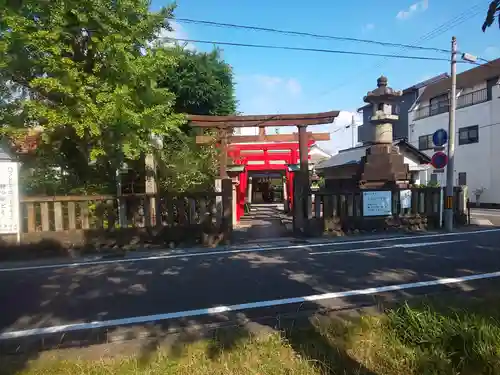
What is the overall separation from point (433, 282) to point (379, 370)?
10.7 feet

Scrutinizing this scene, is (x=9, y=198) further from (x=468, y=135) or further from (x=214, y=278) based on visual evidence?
(x=468, y=135)

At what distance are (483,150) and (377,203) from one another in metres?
18.8

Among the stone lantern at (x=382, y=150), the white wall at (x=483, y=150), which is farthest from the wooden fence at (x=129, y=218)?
the white wall at (x=483, y=150)

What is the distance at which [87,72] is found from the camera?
8641 millimetres

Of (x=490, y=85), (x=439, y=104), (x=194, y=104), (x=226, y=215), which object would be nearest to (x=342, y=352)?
(x=226, y=215)

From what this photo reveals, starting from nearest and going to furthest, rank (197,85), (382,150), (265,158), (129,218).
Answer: (129,218)
(382,150)
(197,85)
(265,158)

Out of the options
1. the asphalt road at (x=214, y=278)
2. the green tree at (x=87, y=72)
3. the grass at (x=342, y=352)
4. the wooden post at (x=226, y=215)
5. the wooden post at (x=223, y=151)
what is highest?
the green tree at (x=87, y=72)

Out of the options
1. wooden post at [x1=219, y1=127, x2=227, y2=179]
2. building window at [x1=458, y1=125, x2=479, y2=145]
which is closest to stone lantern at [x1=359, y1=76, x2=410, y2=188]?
wooden post at [x1=219, y1=127, x2=227, y2=179]

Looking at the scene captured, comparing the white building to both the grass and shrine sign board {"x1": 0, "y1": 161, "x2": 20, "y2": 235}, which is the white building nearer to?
the grass

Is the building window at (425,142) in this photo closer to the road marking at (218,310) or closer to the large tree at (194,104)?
the large tree at (194,104)

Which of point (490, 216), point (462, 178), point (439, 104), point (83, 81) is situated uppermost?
point (439, 104)

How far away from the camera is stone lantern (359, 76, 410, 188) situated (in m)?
12.1

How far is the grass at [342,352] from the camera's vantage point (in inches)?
106

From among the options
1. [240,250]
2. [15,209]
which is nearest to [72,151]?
[15,209]
